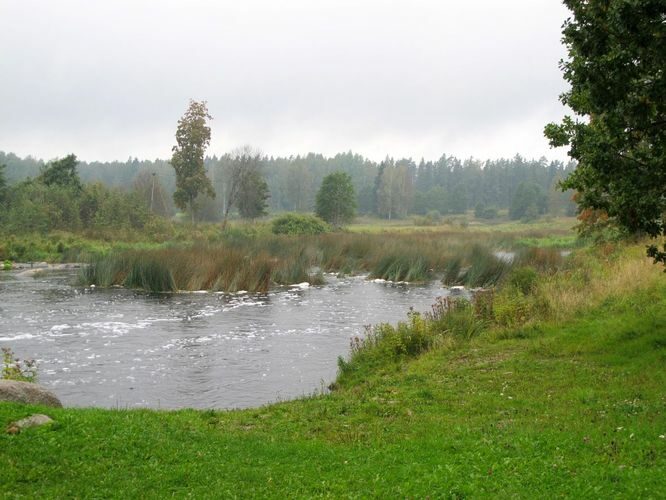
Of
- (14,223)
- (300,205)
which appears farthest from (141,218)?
(300,205)

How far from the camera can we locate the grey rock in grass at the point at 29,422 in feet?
23.2

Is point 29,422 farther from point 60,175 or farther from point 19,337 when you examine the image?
point 60,175

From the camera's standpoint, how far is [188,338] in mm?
18109

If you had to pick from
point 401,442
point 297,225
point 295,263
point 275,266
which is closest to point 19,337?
point 401,442

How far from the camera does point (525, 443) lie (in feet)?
22.9

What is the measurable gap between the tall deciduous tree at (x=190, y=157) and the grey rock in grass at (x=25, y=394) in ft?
189

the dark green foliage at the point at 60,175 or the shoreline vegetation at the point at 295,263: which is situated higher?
the dark green foliage at the point at 60,175

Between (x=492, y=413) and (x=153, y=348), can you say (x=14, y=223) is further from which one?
(x=492, y=413)

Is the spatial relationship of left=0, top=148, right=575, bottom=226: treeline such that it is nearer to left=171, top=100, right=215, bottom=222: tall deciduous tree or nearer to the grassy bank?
left=171, top=100, right=215, bottom=222: tall deciduous tree

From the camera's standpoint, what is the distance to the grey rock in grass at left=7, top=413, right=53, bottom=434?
707cm

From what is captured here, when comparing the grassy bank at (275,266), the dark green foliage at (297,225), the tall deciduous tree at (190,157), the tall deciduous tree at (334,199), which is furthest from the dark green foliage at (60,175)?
the grassy bank at (275,266)

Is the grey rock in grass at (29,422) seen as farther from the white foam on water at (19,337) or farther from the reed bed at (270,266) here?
the reed bed at (270,266)

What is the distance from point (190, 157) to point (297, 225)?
14.9 m

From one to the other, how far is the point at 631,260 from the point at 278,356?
41.4ft
